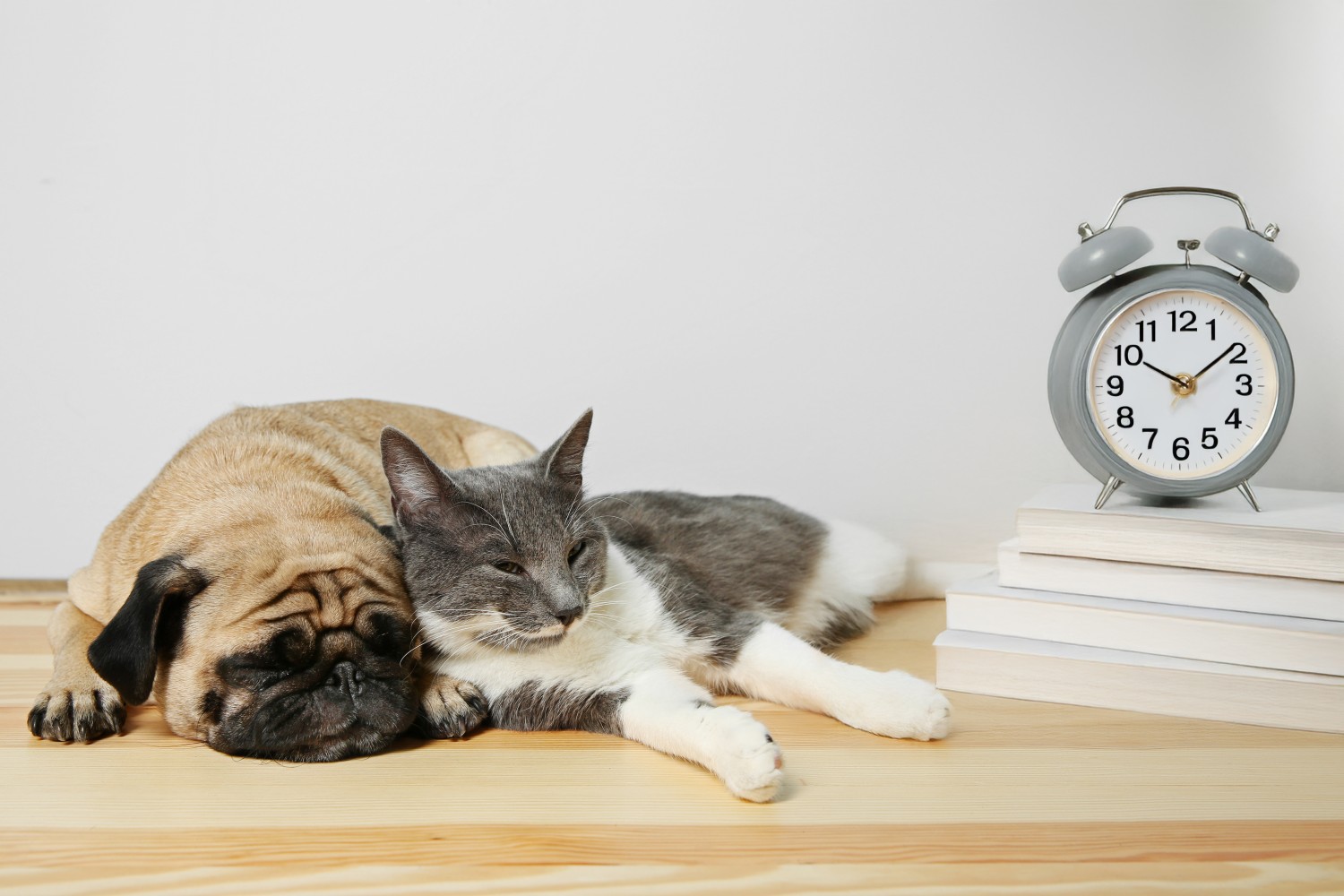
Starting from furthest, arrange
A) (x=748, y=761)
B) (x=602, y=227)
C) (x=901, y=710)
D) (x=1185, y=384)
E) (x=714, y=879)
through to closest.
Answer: (x=602, y=227)
(x=1185, y=384)
(x=901, y=710)
(x=748, y=761)
(x=714, y=879)

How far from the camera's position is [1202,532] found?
1835 millimetres

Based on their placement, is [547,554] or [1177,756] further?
[547,554]

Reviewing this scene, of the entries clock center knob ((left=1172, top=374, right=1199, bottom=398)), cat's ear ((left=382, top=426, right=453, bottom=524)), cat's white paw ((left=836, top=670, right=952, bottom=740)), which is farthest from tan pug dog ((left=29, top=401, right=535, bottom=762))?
clock center knob ((left=1172, top=374, right=1199, bottom=398))

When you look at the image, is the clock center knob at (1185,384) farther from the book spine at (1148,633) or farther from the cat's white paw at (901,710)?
the cat's white paw at (901,710)

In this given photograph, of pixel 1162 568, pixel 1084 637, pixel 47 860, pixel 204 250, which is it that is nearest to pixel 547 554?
pixel 47 860

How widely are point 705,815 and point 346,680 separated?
67cm

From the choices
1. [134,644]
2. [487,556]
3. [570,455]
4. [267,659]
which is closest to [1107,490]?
[570,455]

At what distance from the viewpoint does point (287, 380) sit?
2.95 m

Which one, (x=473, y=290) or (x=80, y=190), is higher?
(x=80, y=190)

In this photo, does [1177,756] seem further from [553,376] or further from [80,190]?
[80,190]

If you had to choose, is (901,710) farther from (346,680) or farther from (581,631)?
(346,680)

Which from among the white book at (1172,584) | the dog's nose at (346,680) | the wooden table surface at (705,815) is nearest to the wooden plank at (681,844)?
the wooden table surface at (705,815)

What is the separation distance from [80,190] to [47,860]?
2.18 m

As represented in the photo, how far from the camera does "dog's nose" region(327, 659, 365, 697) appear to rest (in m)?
1.68
